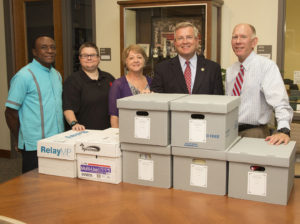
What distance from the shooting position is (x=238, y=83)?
2336 millimetres

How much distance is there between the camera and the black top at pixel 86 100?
263 cm

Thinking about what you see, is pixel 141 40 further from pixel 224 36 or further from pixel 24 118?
pixel 24 118

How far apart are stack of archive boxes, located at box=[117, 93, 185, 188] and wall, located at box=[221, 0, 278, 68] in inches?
87.7

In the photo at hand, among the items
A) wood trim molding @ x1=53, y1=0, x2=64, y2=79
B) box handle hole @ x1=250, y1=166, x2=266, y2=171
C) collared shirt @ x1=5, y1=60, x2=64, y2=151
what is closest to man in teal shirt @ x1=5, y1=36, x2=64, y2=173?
collared shirt @ x1=5, y1=60, x2=64, y2=151

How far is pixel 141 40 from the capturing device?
13.1 ft

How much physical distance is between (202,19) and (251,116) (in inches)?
63.4

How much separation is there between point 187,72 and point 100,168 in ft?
3.45

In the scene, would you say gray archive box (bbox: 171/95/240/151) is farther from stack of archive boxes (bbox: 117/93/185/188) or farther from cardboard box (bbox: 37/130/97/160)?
cardboard box (bbox: 37/130/97/160)

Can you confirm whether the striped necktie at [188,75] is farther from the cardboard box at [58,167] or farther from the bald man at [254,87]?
the cardboard box at [58,167]

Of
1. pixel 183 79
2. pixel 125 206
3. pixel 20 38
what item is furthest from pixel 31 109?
pixel 20 38

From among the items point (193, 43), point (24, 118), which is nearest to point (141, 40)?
point (193, 43)

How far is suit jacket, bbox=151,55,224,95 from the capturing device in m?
2.48

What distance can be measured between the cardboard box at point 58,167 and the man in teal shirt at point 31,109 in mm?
613

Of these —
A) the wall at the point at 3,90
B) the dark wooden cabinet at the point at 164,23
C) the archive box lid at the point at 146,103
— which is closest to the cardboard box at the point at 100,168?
the archive box lid at the point at 146,103
